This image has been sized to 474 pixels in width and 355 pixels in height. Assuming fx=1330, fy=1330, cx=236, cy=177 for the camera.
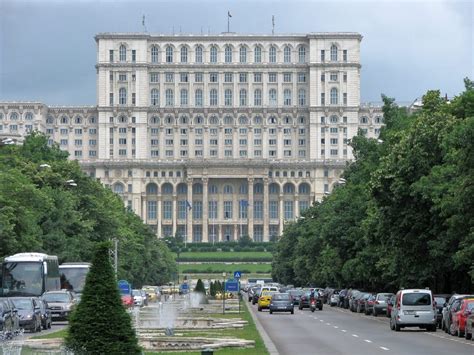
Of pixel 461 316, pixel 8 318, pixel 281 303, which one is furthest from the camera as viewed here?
pixel 281 303

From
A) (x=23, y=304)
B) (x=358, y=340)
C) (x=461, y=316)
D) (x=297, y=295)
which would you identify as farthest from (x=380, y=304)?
(x=358, y=340)

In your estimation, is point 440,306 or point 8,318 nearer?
point 8,318

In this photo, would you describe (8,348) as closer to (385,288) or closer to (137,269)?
(385,288)

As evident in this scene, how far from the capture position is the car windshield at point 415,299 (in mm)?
55781

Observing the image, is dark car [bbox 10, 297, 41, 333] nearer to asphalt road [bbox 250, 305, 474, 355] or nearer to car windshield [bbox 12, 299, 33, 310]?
car windshield [bbox 12, 299, 33, 310]

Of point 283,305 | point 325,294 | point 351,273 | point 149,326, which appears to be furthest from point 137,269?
point 149,326

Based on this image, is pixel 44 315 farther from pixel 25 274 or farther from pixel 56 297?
pixel 25 274

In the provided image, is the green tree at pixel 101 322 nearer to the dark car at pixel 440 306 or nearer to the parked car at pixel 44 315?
→ the parked car at pixel 44 315

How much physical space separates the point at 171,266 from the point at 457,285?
105 metres

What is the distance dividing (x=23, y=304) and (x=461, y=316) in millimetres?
18370

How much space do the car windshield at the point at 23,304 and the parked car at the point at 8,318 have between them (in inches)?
A: 123

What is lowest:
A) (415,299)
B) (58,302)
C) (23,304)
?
(58,302)

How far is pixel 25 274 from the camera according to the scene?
68688 millimetres

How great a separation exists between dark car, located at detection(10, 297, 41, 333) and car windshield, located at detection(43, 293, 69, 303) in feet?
32.8
